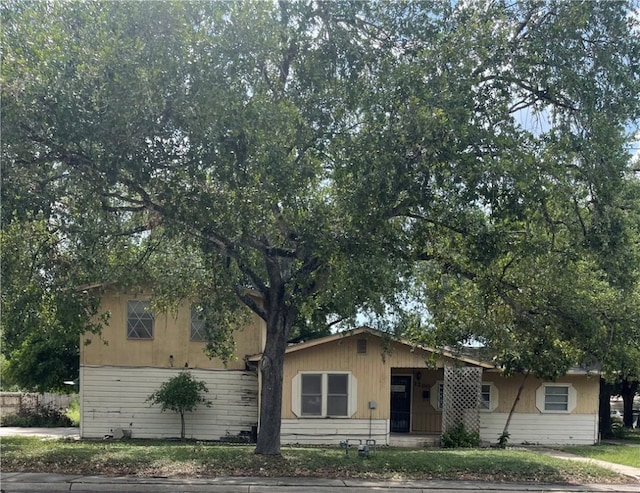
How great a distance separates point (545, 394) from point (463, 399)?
10.6 feet

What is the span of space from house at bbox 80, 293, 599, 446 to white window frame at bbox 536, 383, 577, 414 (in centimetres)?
3

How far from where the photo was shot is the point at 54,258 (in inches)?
536

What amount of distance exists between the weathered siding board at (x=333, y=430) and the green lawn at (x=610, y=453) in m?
5.33

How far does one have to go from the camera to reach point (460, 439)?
19312 millimetres

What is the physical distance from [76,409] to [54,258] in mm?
20858

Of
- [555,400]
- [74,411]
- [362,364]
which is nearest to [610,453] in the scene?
[555,400]

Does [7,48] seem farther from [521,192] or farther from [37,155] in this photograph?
[521,192]

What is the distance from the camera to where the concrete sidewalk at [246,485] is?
9.79 m

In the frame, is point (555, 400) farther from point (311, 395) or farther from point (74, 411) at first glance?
point (74, 411)

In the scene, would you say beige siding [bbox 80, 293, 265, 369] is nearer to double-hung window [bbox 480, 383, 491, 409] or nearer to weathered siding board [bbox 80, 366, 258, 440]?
weathered siding board [bbox 80, 366, 258, 440]

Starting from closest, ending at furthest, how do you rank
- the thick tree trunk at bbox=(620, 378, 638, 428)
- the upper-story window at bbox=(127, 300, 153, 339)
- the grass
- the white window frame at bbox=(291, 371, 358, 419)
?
the grass, the white window frame at bbox=(291, 371, 358, 419), the upper-story window at bbox=(127, 300, 153, 339), the thick tree trunk at bbox=(620, 378, 638, 428)

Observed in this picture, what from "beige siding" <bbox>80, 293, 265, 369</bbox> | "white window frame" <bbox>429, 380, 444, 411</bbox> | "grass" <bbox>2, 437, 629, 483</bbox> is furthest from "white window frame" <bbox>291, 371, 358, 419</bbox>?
"grass" <bbox>2, 437, 629, 483</bbox>

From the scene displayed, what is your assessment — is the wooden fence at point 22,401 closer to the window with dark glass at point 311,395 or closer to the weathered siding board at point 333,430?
the weathered siding board at point 333,430

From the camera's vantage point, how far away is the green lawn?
15.6 m
